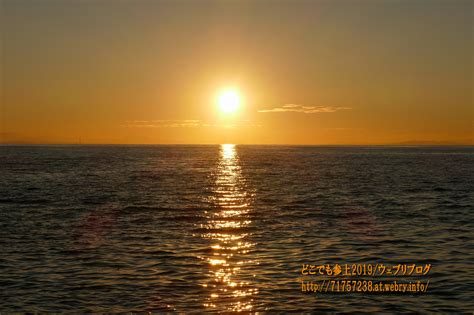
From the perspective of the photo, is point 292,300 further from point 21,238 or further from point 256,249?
point 21,238

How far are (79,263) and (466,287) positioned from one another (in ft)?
52.0

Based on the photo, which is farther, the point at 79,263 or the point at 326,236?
the point at 326,236

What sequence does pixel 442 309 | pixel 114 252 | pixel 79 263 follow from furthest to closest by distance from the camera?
pixel 114 252 → pixel 79 263 → pixel 442 309

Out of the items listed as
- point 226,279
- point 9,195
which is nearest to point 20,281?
point 226,279

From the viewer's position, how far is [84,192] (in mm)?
57844

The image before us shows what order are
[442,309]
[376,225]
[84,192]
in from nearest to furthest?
[442,309] → [376,225] → [84,192]

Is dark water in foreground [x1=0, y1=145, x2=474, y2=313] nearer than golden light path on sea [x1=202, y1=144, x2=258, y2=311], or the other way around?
golden light path on sea [x1=202, y1=144, x2=258, y2=311]

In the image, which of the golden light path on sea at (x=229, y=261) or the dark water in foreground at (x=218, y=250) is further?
the dark water in foreground at (x=218, y=250)

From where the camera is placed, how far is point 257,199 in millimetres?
50781

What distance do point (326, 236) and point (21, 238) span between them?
16.9 metres

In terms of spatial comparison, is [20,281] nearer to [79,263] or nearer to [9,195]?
[79,263]

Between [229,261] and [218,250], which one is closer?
[229,261]

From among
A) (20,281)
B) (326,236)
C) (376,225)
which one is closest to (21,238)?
(20,281)

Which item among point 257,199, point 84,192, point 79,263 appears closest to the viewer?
point 79,263
